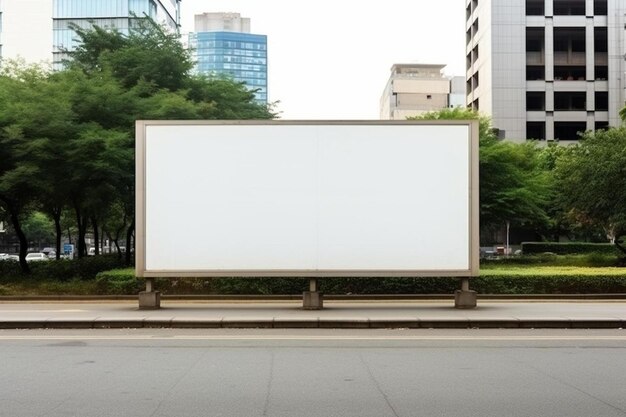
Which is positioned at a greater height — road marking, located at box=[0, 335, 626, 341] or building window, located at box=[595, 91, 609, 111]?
building window, located at box=[595, 91, 609, 111]

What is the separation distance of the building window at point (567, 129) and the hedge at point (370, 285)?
200 feet

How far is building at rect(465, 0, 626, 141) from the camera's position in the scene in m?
76.6

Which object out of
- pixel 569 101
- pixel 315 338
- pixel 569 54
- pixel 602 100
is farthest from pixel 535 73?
pixel 315 338

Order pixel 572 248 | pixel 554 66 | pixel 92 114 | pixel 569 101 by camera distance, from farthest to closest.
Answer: pixel 569 101 < pixel 554 66 < pixel 572 248 < pixel 92 114

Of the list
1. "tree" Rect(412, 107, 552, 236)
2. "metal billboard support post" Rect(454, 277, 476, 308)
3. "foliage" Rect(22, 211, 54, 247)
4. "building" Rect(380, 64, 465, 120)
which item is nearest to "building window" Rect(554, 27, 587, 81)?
"building" Rect(380, 64, 465, 120)

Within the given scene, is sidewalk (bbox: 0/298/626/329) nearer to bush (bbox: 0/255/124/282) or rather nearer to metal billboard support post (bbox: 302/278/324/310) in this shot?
metal billboard support post (bbox: 302/278/324/310)

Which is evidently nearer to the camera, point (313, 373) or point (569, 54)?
point (313, 373)

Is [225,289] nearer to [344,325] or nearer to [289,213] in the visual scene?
[289,213]

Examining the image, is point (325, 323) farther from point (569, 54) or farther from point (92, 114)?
point (569, 54)

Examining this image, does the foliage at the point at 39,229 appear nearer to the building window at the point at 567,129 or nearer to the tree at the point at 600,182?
the building window at the point at 567,129

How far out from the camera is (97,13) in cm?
9625

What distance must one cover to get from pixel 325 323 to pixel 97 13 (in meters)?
90.9

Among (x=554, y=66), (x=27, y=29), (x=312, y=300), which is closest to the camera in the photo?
(x=312, y=300)

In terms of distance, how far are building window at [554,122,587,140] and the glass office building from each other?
160 feet
